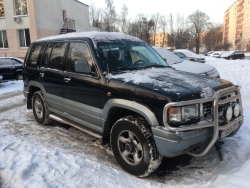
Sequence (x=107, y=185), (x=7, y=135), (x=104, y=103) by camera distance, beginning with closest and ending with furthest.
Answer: (x=107, y=185), (x=104, y=103), (x=7, y=135)

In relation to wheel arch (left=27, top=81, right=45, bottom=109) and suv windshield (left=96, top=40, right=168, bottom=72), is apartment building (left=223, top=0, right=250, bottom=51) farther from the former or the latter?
wheel arch (left=27, top=81, right=45, bottom=109)

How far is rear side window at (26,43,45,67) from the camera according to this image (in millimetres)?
5242

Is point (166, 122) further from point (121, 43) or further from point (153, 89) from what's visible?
point (121, 43)

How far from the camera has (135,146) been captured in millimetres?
3244

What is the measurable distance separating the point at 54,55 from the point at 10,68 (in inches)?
374

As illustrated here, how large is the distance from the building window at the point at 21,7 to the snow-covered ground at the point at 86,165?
71.7 feet

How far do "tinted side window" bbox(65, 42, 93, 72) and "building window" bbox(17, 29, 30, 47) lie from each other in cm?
2202

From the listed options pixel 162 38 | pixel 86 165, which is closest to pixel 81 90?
pixel 86 165

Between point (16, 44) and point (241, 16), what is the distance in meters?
107

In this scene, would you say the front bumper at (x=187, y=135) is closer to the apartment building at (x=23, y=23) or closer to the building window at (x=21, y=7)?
the apartment building at (x=23, y=23)

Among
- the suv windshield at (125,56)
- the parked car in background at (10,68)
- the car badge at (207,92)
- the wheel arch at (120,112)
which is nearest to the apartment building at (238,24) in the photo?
the parked car in background at (10,68)

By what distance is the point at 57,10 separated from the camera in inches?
1049

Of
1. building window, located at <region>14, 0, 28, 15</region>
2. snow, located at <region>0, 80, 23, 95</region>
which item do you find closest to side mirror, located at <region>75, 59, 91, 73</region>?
snow, located at <region>0, 80, 23, 95</region>

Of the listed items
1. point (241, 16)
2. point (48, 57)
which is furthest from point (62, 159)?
point (241, 16)
